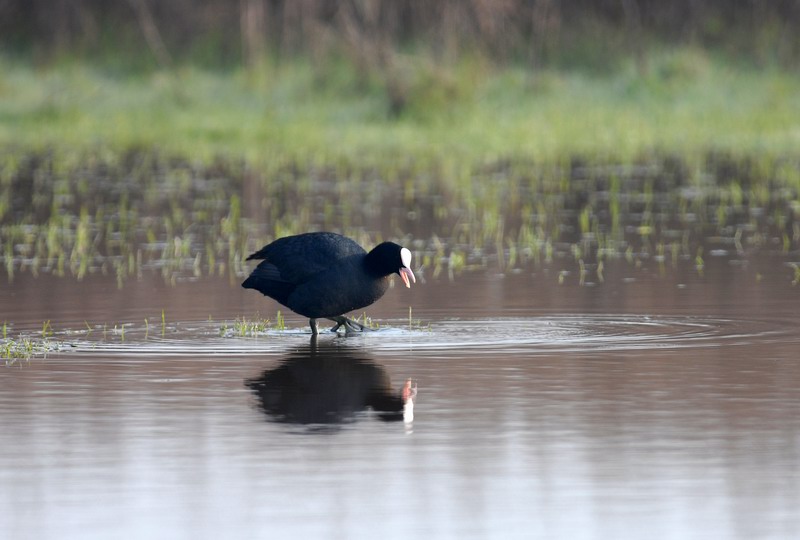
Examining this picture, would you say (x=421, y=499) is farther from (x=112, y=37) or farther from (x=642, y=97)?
(x=112, y=37)

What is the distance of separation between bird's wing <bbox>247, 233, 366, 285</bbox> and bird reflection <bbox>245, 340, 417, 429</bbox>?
2.25ft

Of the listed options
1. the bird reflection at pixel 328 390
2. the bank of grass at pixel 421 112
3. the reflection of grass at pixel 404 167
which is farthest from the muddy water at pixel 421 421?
the bank of grass at pixel 421 112

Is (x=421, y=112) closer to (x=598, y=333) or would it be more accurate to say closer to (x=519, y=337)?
(x=598, y=333)

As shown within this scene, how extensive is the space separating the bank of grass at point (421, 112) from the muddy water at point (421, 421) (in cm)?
1420

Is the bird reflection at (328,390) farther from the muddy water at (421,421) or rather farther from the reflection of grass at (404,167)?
the reflection of grass at (404,167)

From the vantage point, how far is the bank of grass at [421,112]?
2702cm

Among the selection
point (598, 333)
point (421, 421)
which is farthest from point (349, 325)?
point (421, 421)

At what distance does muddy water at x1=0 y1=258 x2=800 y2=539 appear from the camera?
20.5ft

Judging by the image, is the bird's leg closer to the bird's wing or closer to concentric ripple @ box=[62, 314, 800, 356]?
concentric ripple @ box=[62, 314, 800, 356]

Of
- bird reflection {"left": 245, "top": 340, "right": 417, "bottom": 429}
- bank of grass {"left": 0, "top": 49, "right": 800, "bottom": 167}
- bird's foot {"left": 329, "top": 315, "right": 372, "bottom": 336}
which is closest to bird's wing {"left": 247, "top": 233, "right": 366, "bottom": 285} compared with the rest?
bird's foot {"left": 329, "top": 315, "right": 372, "bottom": 336}

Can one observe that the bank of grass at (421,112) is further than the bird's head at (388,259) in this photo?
Yes

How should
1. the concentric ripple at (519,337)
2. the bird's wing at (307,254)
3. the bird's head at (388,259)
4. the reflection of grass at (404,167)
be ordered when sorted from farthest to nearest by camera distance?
the reflection of grass at (404,167) < the bird's wing at (307,254) < the bird's head at (388,259) < the concentric ripple at (519,337)

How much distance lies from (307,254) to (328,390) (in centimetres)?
209

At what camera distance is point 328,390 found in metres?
8.81
